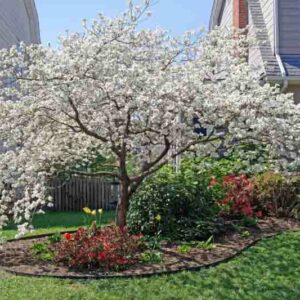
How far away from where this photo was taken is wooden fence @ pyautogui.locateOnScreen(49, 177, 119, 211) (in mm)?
13414

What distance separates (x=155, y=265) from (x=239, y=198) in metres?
3.46

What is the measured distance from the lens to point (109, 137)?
7.02 meters

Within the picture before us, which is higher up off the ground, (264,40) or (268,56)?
(264,40)

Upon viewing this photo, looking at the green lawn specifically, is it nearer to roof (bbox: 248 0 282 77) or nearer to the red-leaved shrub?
the red-leaved shrub

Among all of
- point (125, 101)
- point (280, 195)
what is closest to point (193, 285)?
point (125, 101)

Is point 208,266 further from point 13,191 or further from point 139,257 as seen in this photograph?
point 13,191

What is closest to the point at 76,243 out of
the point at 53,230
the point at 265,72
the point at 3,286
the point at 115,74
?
the point at 3,286

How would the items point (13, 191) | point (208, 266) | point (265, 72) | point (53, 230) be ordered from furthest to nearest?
1. point (265, 72)
2. point (53, 230)
3. point (13, 191)
4. point (208, 266)

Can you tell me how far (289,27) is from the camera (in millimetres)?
13062

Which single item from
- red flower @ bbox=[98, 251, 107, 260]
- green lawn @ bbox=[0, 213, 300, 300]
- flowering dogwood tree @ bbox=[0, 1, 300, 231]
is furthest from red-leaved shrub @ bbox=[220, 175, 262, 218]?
red flower @ bbox=[98, 251, 107, 260]

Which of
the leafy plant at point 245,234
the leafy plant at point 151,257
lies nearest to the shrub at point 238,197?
the leafy plant at point 245,234

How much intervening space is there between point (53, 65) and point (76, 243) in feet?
Result: 7.76

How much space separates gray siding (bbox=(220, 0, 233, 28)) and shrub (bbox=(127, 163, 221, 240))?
8.92 meters

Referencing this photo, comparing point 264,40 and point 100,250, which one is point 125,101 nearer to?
point 100,250
